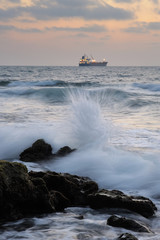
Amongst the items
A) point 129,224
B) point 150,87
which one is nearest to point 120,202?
point 129,224

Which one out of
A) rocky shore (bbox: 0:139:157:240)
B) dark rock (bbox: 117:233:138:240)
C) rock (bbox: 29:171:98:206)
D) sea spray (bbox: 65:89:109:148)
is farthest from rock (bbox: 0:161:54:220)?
sea spray (bbox: 65:89:109:148)

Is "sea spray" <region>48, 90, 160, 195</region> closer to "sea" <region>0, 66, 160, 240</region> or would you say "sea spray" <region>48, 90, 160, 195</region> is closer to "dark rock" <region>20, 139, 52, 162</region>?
"sea" <region>0, 66, 160, 240</region>

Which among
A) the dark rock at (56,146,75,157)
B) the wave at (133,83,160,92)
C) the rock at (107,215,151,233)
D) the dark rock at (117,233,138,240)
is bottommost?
the rock at (107,215,151,233)

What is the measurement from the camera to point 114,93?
24.0 metres

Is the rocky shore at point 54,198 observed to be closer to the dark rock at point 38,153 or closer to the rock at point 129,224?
the rock at point 129,224

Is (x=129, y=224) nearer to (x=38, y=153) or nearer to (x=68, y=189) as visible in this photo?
(x=68, y=189)

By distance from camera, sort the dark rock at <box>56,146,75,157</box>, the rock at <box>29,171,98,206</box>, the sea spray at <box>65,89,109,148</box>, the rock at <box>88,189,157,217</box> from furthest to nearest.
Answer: the sea spray at <box>65,89,109,148</box> → the dark rock at <box>56,146,75,157</box> → the rock at <box>29,171,98,206</box> → the rock at <box>88,189,157,217</box>

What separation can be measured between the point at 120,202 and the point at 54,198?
2.82ft

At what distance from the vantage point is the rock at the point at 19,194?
363cm

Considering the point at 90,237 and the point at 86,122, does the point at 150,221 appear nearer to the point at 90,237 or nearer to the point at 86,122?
the point at 90,237

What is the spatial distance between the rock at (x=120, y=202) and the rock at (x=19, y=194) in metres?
0.60

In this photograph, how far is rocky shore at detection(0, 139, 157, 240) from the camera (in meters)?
3.62

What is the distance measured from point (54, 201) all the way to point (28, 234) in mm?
813

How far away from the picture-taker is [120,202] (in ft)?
13.7
